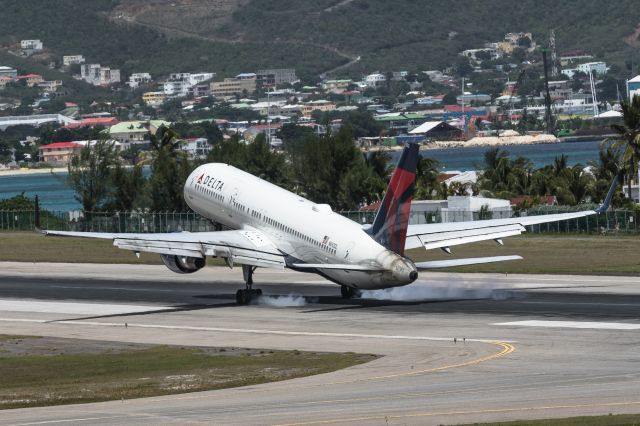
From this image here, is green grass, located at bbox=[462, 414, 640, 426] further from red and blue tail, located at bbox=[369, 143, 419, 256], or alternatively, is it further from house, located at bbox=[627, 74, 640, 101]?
house, located at bbox=[627, 74, 640, 101]

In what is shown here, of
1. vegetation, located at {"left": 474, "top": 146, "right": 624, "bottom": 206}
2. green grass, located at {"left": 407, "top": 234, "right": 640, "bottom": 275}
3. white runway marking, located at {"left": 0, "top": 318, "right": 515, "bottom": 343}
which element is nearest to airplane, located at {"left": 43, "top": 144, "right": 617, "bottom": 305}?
white runway marking, located at {"left": 0, "top": 318, "right": 515, "bottom": 343}

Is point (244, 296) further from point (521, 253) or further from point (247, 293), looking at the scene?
point (521, 253)

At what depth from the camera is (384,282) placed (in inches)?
2468

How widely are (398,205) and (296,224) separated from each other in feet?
27.6

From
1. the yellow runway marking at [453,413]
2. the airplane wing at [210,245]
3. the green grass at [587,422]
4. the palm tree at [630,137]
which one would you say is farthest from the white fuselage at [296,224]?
the palm tree at [630,137]

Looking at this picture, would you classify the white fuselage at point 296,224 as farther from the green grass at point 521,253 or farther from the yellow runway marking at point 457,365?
the green grass at point 521,253

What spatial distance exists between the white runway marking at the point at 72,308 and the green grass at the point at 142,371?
1373 cm

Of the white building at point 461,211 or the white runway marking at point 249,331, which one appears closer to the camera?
the white runway marking at point 249,331

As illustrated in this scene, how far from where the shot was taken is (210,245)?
6919 cm

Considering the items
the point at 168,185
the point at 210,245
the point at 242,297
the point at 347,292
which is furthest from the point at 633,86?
the point at 210,245

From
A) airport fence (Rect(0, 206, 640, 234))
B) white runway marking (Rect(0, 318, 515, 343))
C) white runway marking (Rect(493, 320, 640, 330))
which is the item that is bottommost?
white runway marking (Rect(493, 320, 640, 330))

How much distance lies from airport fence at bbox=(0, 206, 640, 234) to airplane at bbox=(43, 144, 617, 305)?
4059 centimetres

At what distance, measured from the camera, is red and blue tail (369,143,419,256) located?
200ft

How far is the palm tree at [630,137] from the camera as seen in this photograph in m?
135
